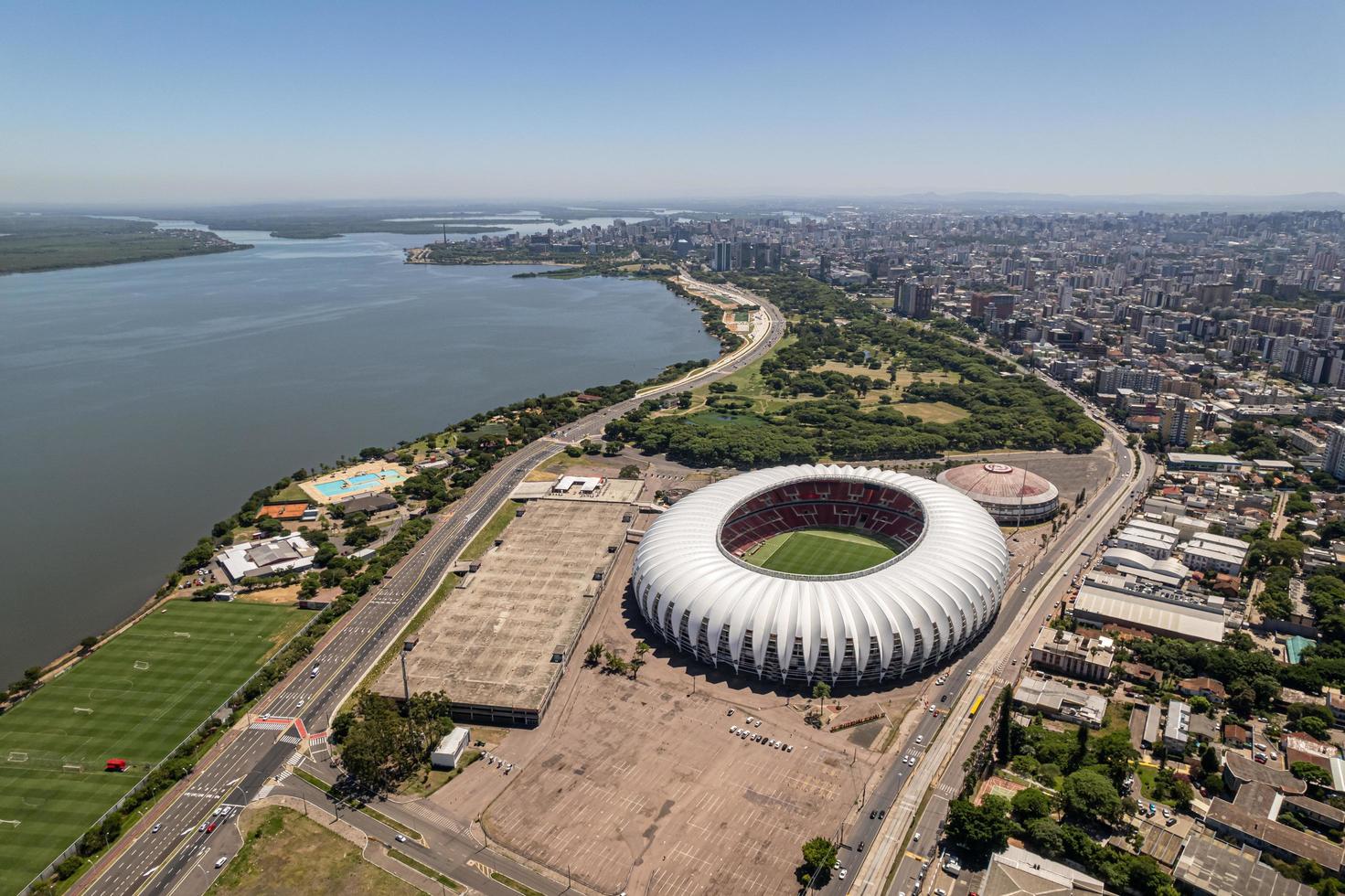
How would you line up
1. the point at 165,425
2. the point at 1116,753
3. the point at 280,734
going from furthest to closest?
the point at 165,425
the point at 280,734
the point at 1116,753

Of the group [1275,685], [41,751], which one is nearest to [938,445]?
[1275,685]

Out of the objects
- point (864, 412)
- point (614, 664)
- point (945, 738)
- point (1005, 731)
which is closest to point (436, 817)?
point (614, 664)

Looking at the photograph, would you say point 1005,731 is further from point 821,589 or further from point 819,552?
point 819,552

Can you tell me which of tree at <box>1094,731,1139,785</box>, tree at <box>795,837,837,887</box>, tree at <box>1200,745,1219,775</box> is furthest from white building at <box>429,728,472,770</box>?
tree at <box>1200,745,1219,775</box>

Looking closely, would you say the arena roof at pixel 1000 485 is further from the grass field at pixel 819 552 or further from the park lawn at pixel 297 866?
the park lawn at pixel 297 866

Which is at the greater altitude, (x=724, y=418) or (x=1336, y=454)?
(x=1336, y=454)

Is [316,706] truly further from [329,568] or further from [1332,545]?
[1332,545]

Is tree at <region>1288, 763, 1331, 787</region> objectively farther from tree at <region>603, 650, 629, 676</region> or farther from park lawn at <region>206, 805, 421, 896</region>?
park lawn at <region>206, 805, 421, 896</region>
